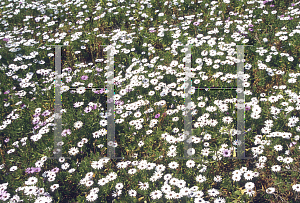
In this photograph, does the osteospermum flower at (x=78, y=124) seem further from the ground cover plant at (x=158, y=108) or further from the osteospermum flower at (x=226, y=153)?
the osteospermum flower at (x=226, y=153)

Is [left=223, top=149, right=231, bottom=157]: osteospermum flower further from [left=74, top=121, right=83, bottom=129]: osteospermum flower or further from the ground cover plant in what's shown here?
[left=74, top=121, right=83, bottom=129]: osteospermum flower

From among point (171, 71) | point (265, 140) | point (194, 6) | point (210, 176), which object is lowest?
point (210, 176)

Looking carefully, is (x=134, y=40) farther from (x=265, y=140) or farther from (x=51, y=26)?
(x=265, y=140)

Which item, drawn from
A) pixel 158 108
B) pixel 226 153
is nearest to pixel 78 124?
pixel 158 108

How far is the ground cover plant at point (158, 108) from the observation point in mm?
2867

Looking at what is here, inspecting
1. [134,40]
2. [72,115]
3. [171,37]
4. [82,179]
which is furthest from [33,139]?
[171,37]

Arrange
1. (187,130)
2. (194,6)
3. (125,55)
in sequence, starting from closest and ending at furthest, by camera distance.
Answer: (187,130) → (125,55) → (194,6)

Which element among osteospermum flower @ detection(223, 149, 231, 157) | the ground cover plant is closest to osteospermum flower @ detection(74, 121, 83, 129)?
the ground cover plant

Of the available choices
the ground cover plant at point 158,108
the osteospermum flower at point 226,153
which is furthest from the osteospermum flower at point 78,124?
the osteospermum flower at point 226,153

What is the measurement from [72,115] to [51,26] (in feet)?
12.7

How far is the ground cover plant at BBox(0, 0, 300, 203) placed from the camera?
2867 millimetres

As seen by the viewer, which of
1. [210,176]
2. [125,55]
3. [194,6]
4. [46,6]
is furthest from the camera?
[46,6]

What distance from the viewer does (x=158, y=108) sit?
377cm

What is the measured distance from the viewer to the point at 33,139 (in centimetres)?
348
